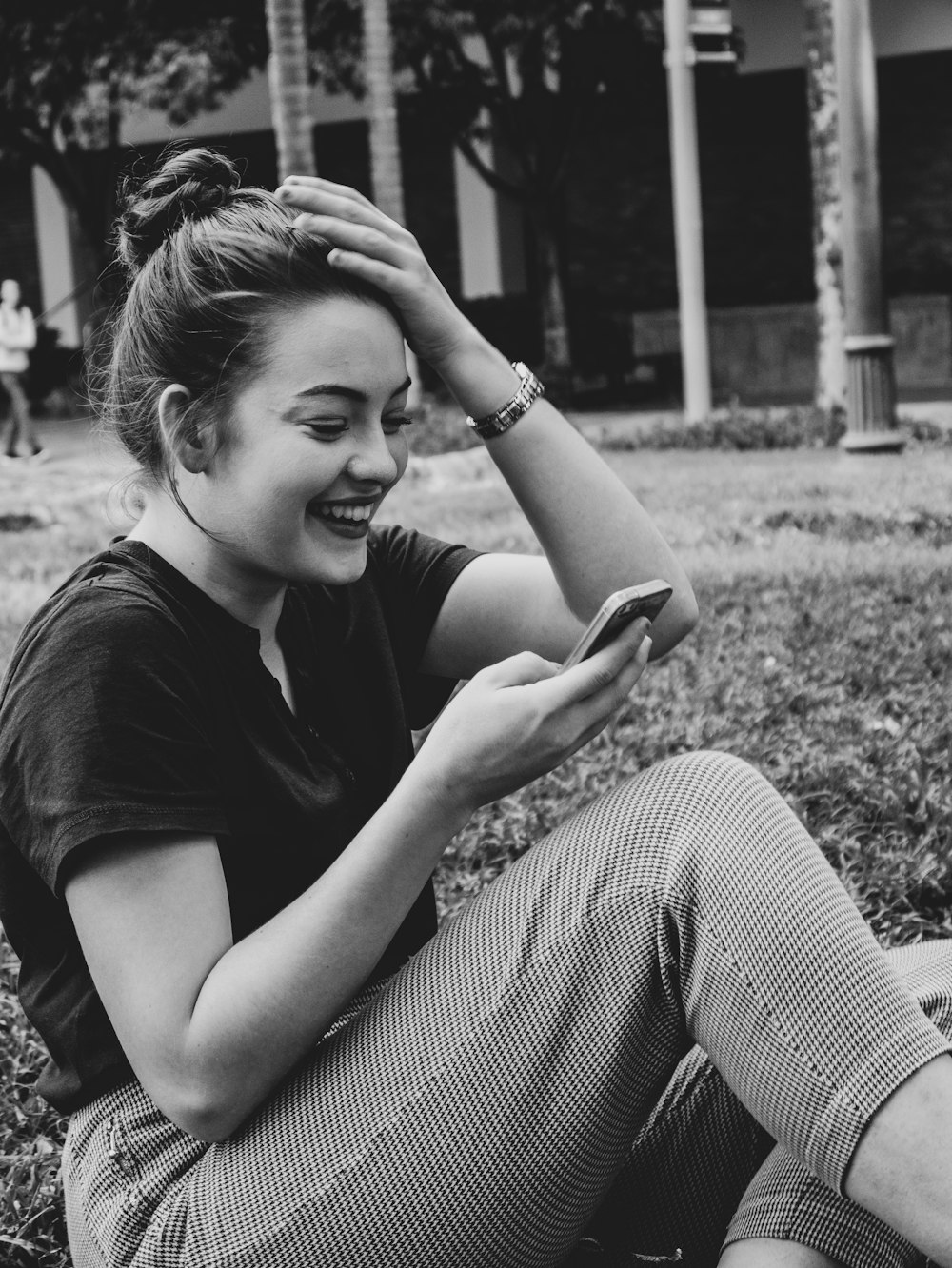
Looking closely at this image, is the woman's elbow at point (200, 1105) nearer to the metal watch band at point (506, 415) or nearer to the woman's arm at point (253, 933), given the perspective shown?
the woman's arm at point (253, 933)

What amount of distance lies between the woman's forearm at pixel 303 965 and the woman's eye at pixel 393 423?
469 mm

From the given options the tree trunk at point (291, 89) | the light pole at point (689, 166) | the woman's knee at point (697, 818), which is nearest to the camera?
the woman's knee at point (697, 818)

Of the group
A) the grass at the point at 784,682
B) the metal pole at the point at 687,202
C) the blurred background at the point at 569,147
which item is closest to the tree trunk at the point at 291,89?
the metal pole at the point at 687,202

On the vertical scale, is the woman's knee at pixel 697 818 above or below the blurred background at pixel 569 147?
below

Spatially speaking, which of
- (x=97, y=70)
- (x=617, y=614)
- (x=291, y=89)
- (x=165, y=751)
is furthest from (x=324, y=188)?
(x=97, y=70)

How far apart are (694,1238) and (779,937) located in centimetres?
55

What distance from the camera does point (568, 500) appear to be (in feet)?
7.32

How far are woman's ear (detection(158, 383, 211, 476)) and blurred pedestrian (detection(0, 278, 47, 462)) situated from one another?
42.0 ft

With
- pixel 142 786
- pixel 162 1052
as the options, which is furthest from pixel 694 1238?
pixel 142 786

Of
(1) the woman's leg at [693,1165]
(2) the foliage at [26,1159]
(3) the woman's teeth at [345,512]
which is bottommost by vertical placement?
(2) the foliage at [26,1159]

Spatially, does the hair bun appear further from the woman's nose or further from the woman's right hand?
the woman's right hand

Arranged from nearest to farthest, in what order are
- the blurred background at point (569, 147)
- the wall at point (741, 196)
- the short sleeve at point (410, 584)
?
the short sleeve at point (410, 584) < the blurred background at point (569, 147) < the wall at point (741, 196)

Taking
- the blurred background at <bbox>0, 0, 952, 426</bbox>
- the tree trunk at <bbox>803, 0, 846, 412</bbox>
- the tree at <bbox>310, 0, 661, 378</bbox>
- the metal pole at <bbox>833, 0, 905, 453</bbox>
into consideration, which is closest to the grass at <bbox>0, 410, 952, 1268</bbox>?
the metal pole at <bbox>833, 0, 905, 453</bbox>

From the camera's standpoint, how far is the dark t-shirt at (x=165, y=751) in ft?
5.40
